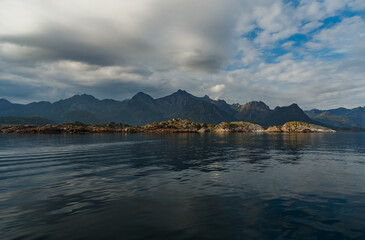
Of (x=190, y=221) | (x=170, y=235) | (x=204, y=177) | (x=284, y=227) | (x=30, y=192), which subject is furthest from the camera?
(x=204, y=177)

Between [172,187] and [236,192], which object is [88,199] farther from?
[236,192]

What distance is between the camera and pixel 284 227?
575 inches

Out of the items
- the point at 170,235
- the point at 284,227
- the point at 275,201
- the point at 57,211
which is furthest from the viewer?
the point at 275,201

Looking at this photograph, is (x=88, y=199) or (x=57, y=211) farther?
(x=88, y=199)

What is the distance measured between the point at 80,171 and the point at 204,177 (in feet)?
71.9

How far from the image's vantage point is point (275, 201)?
65.9 ft

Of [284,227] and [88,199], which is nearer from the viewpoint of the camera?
[284,227]

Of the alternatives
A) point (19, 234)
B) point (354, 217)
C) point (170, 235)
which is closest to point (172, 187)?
point (170, 235)

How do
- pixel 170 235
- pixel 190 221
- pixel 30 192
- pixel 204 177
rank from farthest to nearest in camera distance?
1. pixel 204 177
2. pixel 30 192
3. pixel 190 221
4. pixel 170 235

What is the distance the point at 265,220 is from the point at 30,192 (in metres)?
25.6

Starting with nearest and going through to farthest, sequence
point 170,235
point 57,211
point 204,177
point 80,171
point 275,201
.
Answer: point 170,235, point 57,211, point 275,201, point 204,177, point 80,171

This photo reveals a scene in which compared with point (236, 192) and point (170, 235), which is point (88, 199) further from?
point (236, 192)

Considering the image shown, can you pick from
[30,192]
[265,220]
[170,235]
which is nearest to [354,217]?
[265,220]

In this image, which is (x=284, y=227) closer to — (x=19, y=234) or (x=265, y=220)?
(x=265, y=220)
